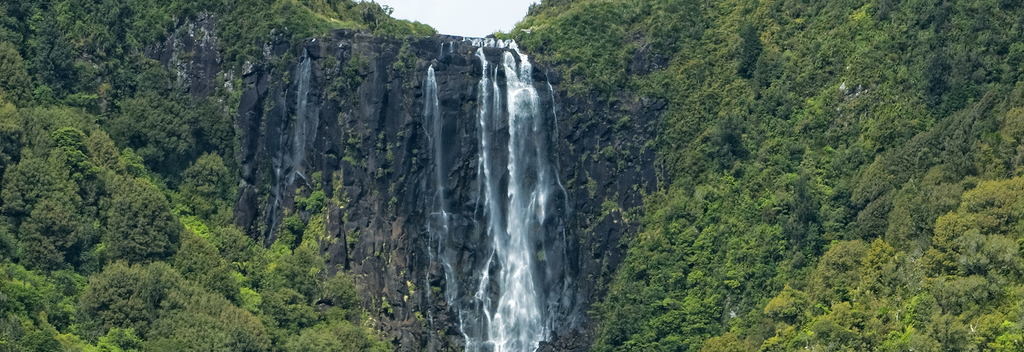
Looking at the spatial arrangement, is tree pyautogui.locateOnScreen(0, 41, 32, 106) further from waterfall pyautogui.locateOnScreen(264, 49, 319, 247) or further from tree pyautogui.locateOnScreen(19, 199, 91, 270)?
waterfall pyautogui.locateOnScreen(264, 49, 319, 247)

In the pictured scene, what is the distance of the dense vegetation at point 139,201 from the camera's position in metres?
80.9

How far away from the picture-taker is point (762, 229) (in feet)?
282

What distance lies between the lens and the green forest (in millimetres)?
76438

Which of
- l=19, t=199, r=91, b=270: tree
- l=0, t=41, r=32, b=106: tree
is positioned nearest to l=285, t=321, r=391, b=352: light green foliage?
l=19, t=199, r=91, b=270: tree

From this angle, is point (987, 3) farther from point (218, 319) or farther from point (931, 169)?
point (218, 319)

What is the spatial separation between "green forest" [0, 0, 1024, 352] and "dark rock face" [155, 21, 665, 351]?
1.10 m

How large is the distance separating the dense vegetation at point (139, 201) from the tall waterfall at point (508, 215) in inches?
222

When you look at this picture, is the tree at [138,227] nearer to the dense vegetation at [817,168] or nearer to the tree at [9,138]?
the tree at [9,138]

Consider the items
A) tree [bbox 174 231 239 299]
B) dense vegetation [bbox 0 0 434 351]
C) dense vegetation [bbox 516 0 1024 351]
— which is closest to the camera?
dense vegetation [bbox 516 0 1024 351]

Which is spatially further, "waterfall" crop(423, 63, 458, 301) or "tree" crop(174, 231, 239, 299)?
"waterfall" crop(423, 63, 458, 301)

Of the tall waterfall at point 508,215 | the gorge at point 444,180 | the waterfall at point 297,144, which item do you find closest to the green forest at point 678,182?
the gorge at point 444,180

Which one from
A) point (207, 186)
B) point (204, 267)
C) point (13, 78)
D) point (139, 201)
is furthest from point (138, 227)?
point (13, 78)

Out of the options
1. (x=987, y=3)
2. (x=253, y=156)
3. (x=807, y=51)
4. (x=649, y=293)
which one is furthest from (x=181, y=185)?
(x=987, y=3)

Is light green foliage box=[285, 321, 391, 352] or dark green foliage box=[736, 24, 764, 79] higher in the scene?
dark green foliage box=[736, 24, 764, 79]
